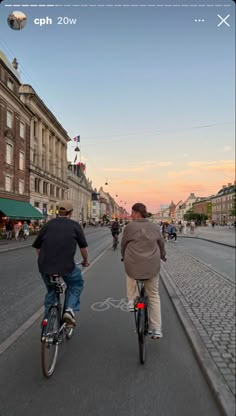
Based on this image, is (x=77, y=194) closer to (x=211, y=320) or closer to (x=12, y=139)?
(x=12, y=139)

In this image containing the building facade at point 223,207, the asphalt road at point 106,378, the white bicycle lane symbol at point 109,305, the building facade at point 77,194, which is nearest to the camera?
the asphalt road at point 106,378

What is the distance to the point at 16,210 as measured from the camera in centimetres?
3012

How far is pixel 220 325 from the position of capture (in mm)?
4359

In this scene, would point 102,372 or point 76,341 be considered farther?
point 76,341

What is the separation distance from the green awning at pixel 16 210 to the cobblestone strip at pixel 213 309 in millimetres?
21647

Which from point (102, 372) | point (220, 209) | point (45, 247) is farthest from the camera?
point (220, 209)

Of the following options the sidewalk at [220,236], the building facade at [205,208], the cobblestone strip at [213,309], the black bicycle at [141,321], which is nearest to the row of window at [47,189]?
the sidewalk at [220,236]

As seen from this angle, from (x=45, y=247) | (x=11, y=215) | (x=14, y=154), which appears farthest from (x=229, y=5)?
(x=14, y=154)

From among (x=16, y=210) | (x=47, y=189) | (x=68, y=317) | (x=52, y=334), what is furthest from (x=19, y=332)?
(x=47, y=189)

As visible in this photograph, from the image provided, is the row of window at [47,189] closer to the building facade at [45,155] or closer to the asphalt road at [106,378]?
the building facade at [45,155]

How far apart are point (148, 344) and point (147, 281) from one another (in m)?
0.94

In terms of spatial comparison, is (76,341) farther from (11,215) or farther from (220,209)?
(220,209)

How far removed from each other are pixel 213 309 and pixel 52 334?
3.00 metres

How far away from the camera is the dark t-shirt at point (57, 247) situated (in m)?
3.58
